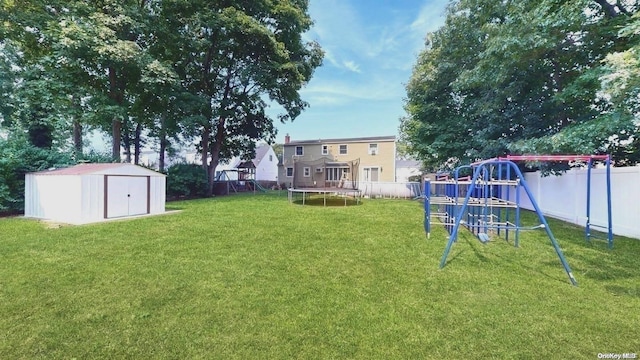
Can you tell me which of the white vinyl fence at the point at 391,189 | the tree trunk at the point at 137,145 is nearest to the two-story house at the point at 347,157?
the white vinyl fence at the point at 391,189

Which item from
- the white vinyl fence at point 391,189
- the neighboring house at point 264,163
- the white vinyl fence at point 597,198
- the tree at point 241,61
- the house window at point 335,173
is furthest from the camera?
the neighboring house at point 264,163

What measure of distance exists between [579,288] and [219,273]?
4947mm

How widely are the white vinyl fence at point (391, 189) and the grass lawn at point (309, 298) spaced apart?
11107mm

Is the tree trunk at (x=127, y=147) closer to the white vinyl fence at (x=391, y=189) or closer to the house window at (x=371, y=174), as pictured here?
the house window at (x=371, y=174)

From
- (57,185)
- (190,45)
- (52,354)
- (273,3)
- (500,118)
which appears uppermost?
(273,3)

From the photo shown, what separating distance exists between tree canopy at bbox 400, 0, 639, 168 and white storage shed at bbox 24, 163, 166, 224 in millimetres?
12430

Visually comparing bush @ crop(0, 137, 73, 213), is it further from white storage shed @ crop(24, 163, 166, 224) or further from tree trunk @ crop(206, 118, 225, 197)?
tree trunk @ crop(206, 118, 225, 197)

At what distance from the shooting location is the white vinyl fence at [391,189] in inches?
686

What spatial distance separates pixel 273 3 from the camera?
1648cm

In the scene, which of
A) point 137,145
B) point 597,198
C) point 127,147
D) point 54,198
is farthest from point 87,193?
point 127,147

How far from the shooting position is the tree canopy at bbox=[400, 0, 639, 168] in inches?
294

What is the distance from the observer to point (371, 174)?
24.1 m

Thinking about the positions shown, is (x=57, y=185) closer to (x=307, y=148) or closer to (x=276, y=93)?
(x=276, y=93)

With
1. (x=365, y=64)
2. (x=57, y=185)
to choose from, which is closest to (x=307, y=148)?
(x=365, y=64)
